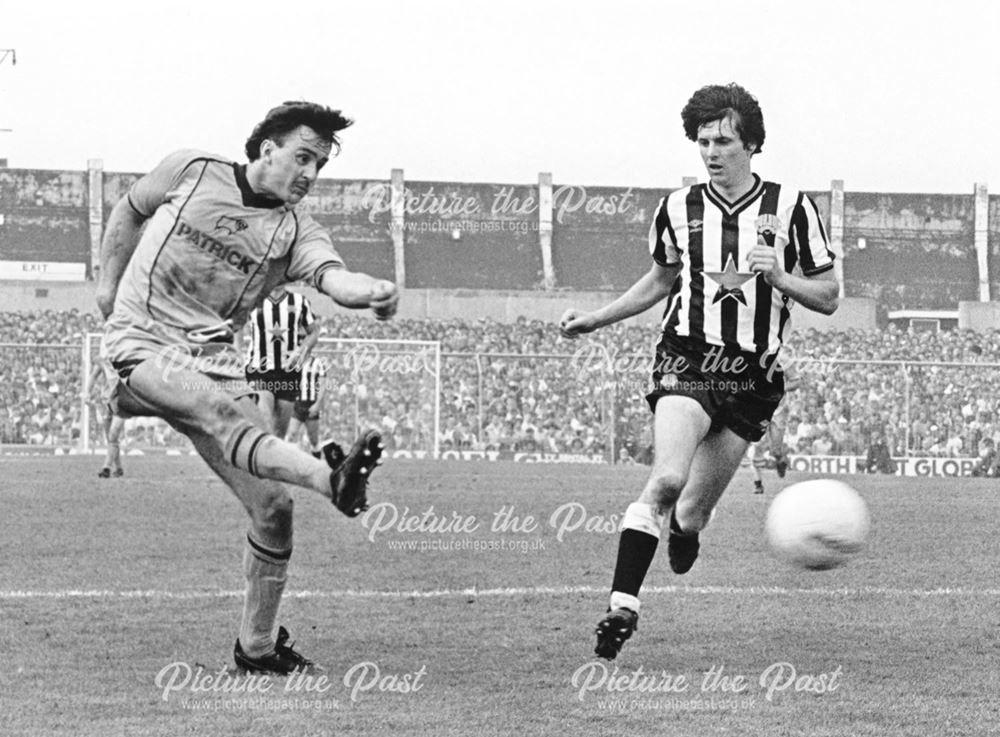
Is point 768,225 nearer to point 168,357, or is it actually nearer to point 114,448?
point 168,357

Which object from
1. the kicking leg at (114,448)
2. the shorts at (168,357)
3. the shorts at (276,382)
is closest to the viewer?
the shorts at (168,357)

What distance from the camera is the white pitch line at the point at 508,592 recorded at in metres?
9.08

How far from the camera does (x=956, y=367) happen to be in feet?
96.2

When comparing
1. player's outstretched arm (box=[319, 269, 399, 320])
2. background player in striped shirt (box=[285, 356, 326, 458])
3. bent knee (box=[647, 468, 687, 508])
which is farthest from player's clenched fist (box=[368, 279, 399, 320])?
background player in striped shirt (box=[285, 356, 326, 458])

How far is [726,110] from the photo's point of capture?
7.41 meters

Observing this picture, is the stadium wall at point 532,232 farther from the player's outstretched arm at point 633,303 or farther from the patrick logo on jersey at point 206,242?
the patrick logo on jersey at point 206,242

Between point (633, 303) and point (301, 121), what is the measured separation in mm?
2192

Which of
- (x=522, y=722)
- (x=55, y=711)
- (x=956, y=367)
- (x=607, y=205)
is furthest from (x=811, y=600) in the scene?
(x=607, y=205)

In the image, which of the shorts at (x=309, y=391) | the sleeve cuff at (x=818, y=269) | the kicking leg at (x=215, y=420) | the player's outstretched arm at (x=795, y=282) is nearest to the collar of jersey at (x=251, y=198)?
the kicking leg at (x=215, y=420)

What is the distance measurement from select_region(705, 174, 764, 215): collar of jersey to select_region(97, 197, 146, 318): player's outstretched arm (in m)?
2.74

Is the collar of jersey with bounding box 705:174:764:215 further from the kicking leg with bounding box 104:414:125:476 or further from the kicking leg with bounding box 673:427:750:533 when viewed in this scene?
the kicking leg with bounding box 104:414:125:476

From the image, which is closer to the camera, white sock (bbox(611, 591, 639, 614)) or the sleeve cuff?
white sock (bbox(611, 591, 639, 614))

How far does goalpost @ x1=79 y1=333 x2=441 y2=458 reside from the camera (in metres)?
31.4

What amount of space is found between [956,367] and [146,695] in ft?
83.1
